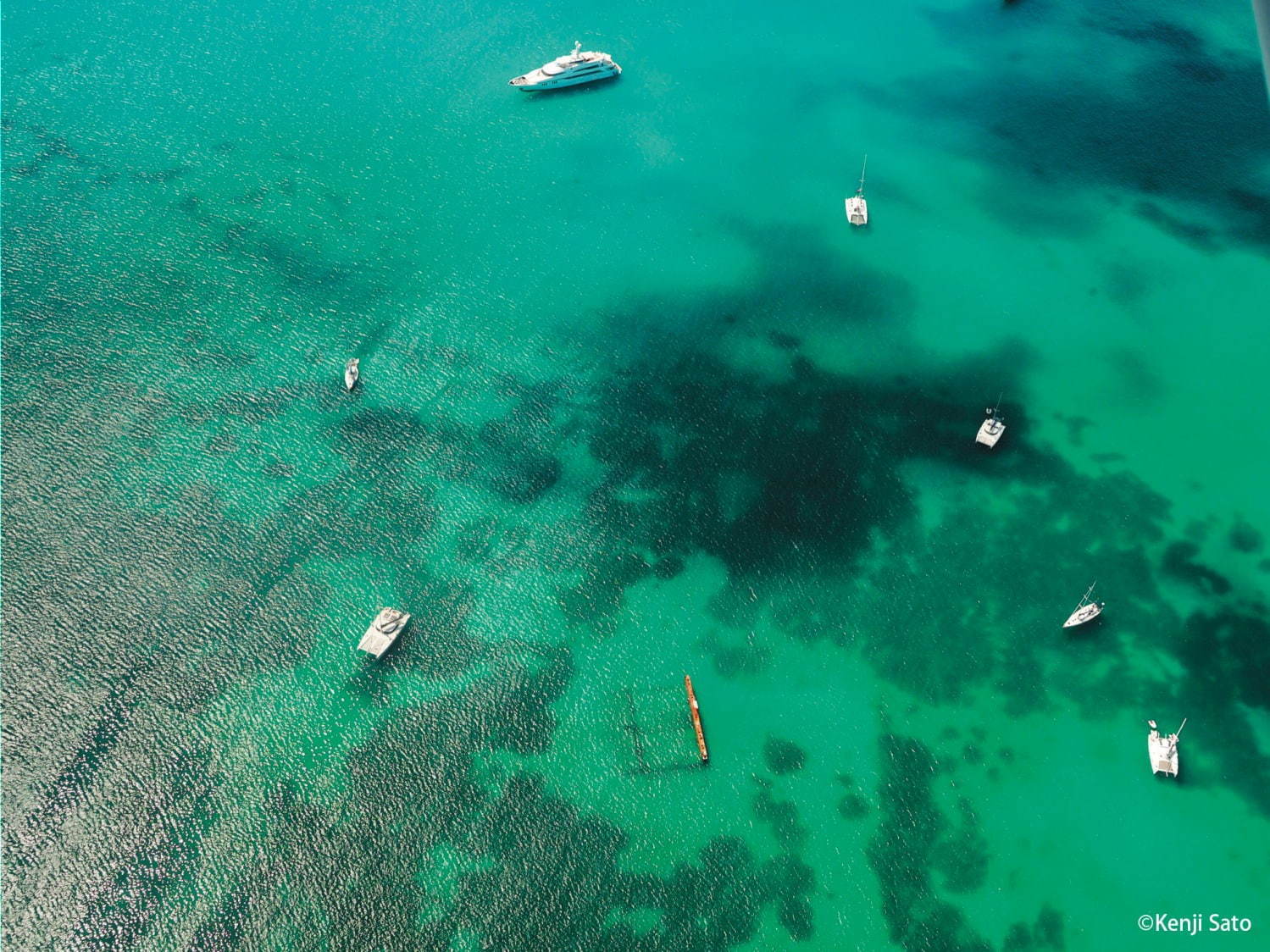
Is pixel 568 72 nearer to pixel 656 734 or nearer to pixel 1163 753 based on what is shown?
pixel 656 734

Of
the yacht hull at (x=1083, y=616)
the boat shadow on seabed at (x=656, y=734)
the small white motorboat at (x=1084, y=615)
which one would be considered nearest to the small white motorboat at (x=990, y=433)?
the small white motorboat at (x=1084, y=615)

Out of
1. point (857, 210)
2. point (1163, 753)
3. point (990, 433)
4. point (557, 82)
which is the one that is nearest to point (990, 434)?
point (990, 433)

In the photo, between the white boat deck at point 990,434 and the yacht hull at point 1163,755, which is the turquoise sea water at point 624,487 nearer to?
the yacht hull at point 1163,755

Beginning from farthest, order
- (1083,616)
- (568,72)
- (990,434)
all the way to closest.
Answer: (568,72)
(990,434)
(1083,616)

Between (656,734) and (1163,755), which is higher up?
(656,734)

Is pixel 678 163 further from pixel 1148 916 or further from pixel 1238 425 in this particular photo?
pixel 1148 916

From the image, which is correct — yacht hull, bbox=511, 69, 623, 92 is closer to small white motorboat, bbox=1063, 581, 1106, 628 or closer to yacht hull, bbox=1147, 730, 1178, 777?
small white motorboat, bbox=1063, 581, 1106, 628

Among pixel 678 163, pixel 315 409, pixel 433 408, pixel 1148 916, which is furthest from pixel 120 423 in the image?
pixel 1148 916

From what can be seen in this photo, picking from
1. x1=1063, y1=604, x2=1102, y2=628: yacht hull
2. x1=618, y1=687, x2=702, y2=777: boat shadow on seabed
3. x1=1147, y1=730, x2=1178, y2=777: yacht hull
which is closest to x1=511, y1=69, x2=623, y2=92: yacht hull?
x1=618, y1=687, x2=702, y2=777: boat shadow on seabed
